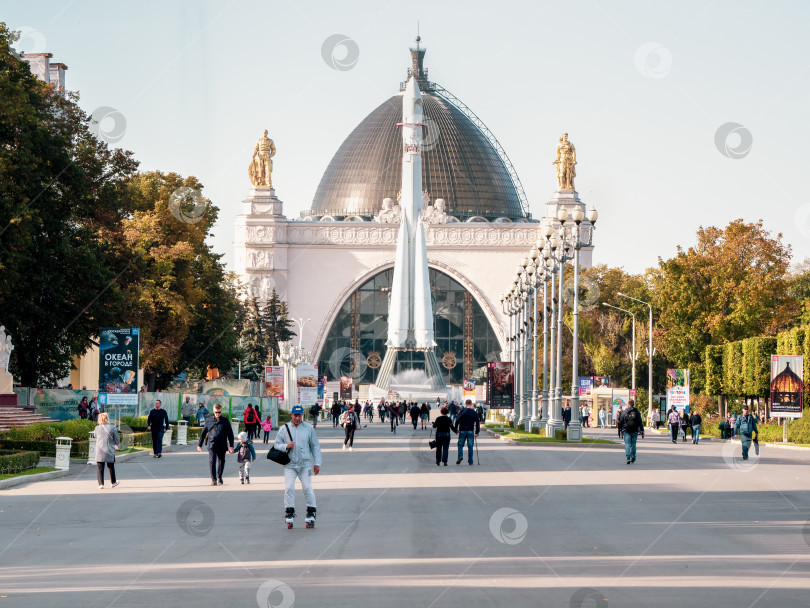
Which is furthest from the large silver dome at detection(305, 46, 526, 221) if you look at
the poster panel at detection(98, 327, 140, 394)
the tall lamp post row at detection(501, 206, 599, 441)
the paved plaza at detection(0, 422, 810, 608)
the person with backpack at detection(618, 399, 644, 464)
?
the paved plaza at detection(0, 422, 810, 608)

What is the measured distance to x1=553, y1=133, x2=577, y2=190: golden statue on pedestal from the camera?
449ft

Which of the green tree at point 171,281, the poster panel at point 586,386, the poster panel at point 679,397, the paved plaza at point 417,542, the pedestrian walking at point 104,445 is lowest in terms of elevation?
the paved plaza at point 417,542

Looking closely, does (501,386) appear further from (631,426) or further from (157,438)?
(631,426)

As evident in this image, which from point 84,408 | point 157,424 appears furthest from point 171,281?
point 157,424

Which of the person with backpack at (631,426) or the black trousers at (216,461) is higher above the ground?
the person with backpack at (631,426)

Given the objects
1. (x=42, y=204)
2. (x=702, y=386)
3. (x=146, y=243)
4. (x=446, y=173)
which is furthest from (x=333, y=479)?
(x=446, y=173)

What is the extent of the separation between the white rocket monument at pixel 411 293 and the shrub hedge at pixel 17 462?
9043cm

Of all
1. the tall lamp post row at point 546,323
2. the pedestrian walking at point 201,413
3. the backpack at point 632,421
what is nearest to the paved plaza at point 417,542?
the backpack at point 632,421

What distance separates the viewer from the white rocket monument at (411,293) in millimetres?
119250

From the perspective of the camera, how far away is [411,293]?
122500 mm

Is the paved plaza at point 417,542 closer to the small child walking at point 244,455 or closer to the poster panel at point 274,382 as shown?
the small child walking at point 244,455

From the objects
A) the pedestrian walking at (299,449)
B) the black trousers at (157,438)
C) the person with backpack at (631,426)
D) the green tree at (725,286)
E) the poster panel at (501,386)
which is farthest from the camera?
the green tree at (725,286)

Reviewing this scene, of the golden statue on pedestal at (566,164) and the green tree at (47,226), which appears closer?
the green tree at (47,226)

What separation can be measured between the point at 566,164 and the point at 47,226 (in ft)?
324
